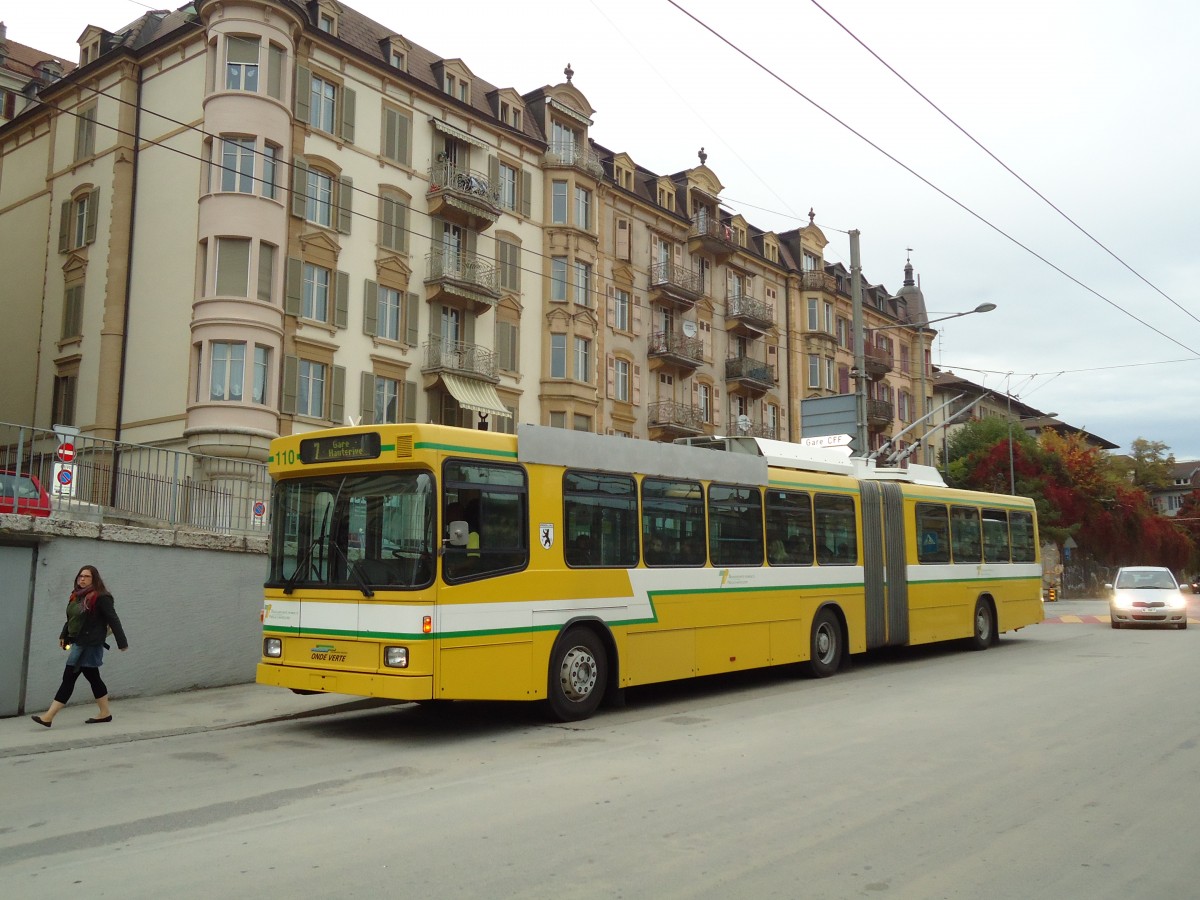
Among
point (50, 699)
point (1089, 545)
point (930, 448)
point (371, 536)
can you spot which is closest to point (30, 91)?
point (50, 699)

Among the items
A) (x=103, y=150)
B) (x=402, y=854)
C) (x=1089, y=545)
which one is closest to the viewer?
(x=402, y=854)

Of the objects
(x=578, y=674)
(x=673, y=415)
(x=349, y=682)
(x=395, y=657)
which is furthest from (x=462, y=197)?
(x=395, y=657)

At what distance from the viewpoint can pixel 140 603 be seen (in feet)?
42.5

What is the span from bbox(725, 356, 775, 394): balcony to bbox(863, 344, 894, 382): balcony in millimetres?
9892

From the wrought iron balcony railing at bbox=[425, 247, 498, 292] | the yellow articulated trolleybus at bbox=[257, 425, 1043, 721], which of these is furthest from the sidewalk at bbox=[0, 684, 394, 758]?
the wrought iron balcony railing at bbox=[425, 247, 498, 292]

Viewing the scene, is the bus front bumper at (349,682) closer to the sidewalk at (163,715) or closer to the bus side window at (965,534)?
the sidewalk at (163,715)

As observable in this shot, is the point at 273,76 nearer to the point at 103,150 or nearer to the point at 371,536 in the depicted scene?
the point at 103,150

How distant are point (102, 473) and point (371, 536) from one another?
18.8 feet

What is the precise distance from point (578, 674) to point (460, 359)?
21.4m

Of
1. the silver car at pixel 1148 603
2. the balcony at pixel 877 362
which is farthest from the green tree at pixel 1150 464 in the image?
the silver car at pixel 1148 603

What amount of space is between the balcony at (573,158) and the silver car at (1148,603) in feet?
69.8

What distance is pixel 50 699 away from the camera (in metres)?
11.8

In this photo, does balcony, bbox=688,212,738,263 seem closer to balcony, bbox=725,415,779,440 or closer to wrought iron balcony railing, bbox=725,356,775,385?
wrought iron balcony railing, bbox=725,356,775,385

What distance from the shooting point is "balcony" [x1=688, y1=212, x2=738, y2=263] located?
42.0 meters
